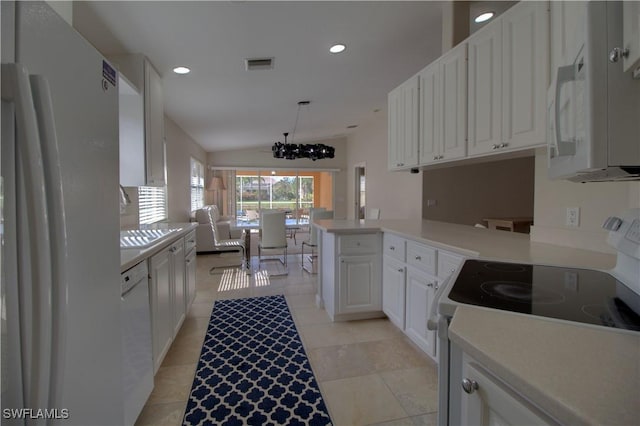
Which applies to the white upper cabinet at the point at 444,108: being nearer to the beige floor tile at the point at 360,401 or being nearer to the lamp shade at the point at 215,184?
the beige floor tile at the point at 360,401

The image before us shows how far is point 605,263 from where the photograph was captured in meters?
1.40

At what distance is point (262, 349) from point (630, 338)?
7.57ft

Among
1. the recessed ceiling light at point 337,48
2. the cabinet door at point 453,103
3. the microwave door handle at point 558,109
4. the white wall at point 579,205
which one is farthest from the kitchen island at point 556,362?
the recessed ceiling light at point 337,48


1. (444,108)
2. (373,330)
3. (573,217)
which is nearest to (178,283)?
(373,330)

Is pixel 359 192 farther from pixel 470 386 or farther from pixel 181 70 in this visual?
pixel 470 386

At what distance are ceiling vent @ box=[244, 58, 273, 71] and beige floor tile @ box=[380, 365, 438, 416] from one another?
297 centimetres

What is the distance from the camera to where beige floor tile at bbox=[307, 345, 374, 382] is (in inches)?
85.0

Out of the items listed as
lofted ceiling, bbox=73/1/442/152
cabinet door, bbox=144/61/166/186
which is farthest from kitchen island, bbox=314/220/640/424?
cabinet door, bbox=144/61/166/186

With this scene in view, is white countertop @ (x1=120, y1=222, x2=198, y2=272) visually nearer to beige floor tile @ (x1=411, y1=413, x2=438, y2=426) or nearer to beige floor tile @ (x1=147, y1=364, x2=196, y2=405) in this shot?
beige floor tile @ (x1=147, y1=364, x2=196, y2=405)

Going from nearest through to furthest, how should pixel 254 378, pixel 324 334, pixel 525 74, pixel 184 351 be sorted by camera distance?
pixel 525 74, pixel 254 378, pixel 184 351, pixel 324 334

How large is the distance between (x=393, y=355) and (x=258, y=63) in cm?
296

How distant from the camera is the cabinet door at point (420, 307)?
2.13 metres

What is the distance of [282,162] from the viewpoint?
29.3 feet

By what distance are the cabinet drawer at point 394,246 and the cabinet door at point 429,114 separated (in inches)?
27.3
